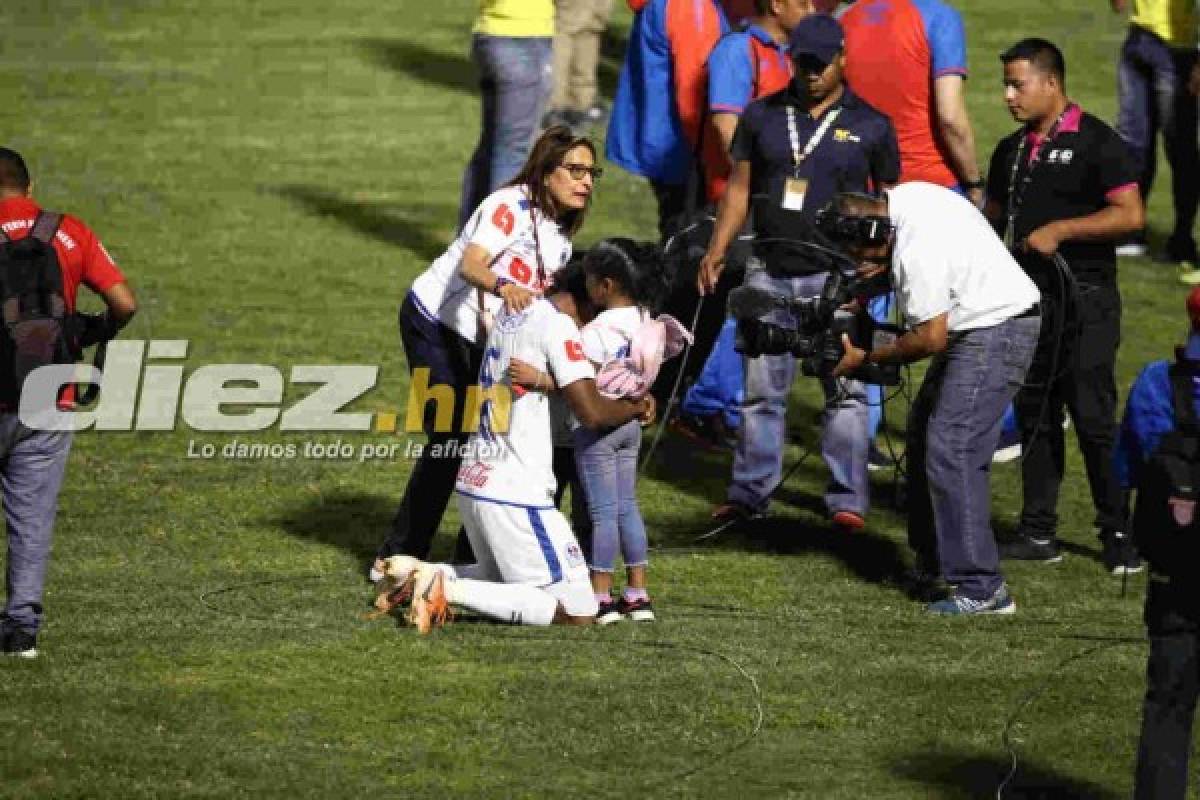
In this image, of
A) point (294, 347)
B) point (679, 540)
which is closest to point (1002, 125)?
point (294, 347)

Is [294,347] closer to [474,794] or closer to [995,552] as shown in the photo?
[995,552]

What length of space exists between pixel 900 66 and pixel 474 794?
5.65m

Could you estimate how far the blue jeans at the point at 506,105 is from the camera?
1463 centimetres

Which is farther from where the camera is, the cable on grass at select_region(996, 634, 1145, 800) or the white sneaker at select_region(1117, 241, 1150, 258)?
the white sneaker at select_region(1117, 241, 1150, 258)

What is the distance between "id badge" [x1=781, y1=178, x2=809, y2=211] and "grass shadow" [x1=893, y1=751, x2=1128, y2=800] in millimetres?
3496

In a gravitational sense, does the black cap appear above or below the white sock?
above

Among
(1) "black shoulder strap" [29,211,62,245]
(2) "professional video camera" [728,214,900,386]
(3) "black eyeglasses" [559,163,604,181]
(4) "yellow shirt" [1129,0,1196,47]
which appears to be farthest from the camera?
(4) "yellow shirt" [1129,0,1196,47]

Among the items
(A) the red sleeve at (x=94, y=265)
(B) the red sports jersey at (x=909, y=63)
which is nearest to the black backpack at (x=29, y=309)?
(A) the red sleeve at (x=94, y=265)

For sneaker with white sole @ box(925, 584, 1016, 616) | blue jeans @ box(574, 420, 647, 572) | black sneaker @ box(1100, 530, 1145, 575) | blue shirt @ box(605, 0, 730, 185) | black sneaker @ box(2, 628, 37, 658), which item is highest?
blue shirt @ box(605, 0, 730, 185)

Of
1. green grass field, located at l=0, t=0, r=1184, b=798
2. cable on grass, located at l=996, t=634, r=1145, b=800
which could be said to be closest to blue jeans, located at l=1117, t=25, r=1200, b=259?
green grass field, located at l=0, t=0, r=1184, b=798

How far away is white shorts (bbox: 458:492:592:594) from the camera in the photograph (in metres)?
9.15

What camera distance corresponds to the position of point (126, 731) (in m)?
7.92

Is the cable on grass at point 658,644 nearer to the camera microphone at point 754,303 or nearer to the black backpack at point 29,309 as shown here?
the camera microphone at point 754,303
